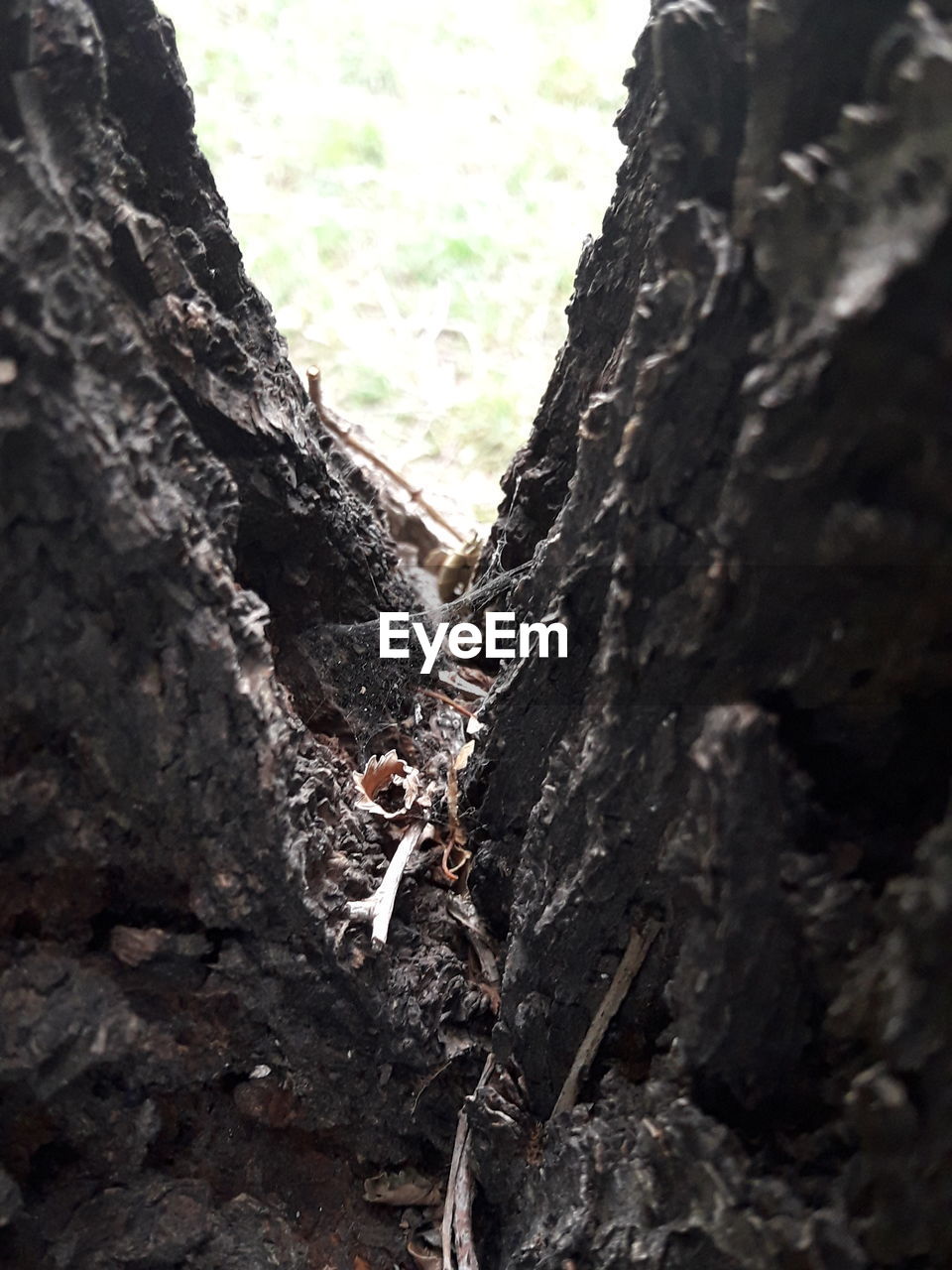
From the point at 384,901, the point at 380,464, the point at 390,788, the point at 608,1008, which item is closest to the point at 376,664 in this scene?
the point at 390,788

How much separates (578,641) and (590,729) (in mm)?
89

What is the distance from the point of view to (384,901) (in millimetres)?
856

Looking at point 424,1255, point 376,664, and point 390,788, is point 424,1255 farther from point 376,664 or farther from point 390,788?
point 376,664

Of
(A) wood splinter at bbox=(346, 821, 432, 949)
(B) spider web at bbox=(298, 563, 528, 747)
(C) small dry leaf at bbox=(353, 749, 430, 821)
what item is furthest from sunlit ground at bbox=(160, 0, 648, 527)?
(A) wood splinter at bbox=(346, 821, 432, 949)

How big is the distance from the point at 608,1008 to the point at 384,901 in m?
0.21

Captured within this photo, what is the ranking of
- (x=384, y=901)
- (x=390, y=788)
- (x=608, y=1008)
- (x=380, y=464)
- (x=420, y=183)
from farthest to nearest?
(x=420, y=183), (x=380, y=464), (x=390, y=788), (x=384, y=901), (x=608, y=1008)

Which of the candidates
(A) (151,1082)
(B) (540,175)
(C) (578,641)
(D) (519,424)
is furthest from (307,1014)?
(B) (540,175)

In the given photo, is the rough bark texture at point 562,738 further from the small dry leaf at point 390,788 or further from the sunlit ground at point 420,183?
the sunlit ground at point 420,183

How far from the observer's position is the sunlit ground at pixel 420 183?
6.86 ft

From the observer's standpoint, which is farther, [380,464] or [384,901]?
[380,464]

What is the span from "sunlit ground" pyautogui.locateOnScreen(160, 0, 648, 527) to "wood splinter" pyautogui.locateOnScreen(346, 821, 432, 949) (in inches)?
42.4

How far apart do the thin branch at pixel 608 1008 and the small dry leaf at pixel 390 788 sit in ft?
1.00

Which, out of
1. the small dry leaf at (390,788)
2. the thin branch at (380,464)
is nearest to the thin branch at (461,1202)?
the small dry leaf at (390,788)

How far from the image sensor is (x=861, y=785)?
560 mm
